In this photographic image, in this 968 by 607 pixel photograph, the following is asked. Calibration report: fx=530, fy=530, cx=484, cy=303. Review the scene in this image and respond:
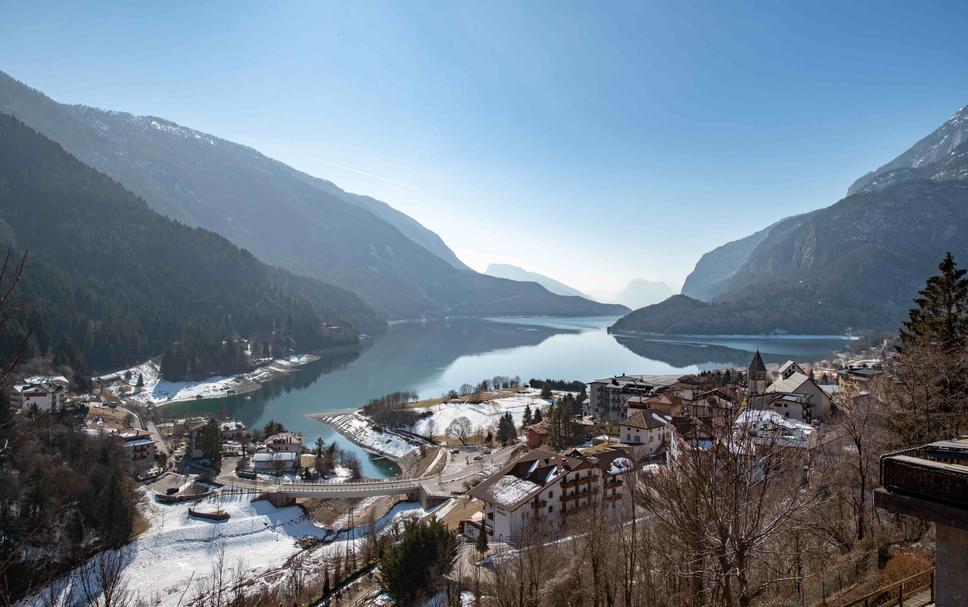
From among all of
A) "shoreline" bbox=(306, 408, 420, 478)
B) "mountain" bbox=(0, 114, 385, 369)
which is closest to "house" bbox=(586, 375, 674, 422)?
"shoreline" bbox=(306, 408, 420, 478)

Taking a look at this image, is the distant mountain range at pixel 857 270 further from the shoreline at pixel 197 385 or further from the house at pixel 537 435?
the house at pixel 537 435

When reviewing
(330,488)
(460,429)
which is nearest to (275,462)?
(330,488)

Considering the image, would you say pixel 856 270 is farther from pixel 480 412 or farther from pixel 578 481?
pixel 578 481

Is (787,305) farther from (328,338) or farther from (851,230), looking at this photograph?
(328,338)

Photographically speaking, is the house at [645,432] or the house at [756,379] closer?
the house at [756,379]

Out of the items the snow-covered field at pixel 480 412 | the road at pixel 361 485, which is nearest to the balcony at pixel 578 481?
the road at pixel 361 485

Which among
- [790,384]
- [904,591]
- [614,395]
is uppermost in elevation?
[904,591]
